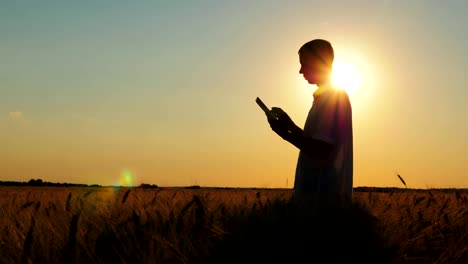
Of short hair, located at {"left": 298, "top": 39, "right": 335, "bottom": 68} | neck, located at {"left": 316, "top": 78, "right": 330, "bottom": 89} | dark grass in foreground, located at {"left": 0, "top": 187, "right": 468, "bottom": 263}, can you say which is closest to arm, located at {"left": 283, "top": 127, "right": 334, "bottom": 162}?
neck, located at {"left": 316, "top": 78, "right": 330, "bottom": 89}

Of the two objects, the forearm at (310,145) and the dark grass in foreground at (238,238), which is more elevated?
the forearm at (310,145)

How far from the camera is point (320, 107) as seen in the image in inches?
127

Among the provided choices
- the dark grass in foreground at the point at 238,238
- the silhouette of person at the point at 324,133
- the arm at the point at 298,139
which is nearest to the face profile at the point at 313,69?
the silhouette of person at the point at 324,133

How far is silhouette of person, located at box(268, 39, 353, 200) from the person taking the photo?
315 centimetres

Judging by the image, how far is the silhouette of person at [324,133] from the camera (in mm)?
3152

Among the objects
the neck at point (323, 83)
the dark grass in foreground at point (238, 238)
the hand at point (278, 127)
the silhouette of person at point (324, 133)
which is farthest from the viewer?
the neck at point (323, 83)

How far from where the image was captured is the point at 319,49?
10.5 ft

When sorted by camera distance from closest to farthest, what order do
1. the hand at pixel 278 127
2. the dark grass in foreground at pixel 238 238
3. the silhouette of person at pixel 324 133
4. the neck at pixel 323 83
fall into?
1. the dark grass in foreground at pixel 238 238
2. the hand at pixel 278 127
3. the silhouette of person at pixel 324 133
4. the neck at pixel 323 83

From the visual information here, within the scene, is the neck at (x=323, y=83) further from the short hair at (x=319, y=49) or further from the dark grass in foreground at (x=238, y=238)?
the dark grass in foreground at (x=238, y=238)

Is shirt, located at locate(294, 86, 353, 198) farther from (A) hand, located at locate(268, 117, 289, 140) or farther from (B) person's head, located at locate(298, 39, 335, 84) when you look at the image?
(A) hand, located at locate(268, 117, 289, 140)

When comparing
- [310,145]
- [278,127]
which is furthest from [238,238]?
[310,145]

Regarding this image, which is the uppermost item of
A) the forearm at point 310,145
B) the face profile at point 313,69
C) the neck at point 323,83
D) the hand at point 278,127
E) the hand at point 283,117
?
the face profile at point 313,69

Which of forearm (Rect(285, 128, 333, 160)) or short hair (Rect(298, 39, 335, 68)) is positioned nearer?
forearm (Rect(285, 128, 333, 160))

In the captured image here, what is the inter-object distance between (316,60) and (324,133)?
43cm
